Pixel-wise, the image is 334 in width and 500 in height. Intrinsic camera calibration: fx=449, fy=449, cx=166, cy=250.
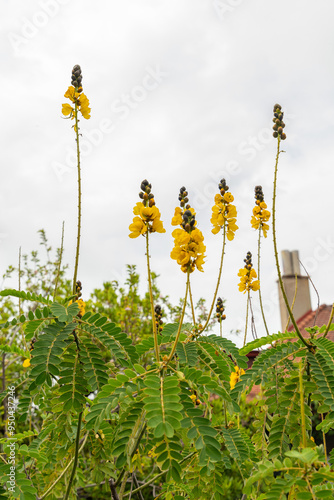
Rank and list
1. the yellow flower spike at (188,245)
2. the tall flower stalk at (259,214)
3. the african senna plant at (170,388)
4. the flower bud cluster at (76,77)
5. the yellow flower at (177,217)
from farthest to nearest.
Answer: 1. the tall flower stalk at (259,214)
2. the flower bud cluster at (76,77)
3. the yellow flower at (177,217)
4. the yellow flower spike at (188,245)
5. the african senna plant at (170,388)

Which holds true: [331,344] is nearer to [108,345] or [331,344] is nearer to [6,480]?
[108,345]

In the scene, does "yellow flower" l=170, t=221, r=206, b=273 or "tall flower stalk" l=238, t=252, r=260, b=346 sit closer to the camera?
"yellow flower" l=170, t=221, r=206, b=273

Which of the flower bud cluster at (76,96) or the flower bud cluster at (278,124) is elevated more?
the flower bud cluster at (76,96)

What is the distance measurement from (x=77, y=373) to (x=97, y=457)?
743 millimetres

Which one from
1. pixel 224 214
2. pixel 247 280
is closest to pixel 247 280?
pixel 247 280

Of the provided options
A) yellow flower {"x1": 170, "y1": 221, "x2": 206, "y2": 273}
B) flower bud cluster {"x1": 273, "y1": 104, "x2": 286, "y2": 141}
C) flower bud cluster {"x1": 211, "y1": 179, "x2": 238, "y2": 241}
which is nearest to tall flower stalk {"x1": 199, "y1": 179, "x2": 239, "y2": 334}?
flower bud cluster {"x1": 211, "y1": 179, "x2": 238, "y2": 241}

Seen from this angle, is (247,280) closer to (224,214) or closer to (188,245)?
(224,214)

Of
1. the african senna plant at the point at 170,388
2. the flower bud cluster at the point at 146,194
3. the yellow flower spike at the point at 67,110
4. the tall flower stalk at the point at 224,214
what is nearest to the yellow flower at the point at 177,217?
the african senna plant at the point at 170,388

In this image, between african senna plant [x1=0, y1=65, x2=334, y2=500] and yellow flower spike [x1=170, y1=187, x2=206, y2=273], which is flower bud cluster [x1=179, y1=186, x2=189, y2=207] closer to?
african senna plant [x1=0, y1=65, x2=334, y2=500]

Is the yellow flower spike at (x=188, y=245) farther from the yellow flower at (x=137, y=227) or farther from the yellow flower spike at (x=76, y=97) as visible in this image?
the yellow flower spike at (x=76, y=97)

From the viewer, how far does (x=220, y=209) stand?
273 cm

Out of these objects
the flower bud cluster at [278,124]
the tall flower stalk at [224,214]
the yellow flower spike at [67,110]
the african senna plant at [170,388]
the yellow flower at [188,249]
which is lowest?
the african senna plant at [170,388]

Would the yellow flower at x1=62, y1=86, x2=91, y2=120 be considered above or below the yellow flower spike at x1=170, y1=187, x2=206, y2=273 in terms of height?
above

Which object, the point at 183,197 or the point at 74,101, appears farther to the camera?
the point at 74,101
